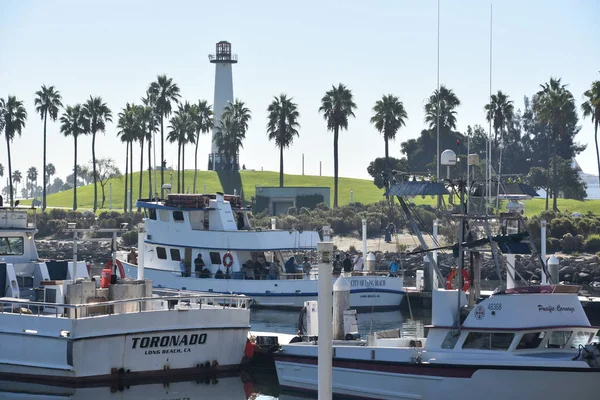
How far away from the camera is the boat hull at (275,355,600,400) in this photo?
21.8 meters

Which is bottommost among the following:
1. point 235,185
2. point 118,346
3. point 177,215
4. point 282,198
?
point 118,346

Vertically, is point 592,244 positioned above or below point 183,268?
above

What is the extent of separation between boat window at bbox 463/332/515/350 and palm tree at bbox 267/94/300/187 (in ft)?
190

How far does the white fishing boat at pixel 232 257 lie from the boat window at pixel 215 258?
40 mm

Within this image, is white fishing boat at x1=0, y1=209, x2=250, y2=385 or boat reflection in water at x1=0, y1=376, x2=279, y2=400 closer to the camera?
boat reflection in water at x1=0, y1=376, x2=279, y2=400

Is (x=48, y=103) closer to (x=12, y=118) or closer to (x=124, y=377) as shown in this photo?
(x=12, y=118)

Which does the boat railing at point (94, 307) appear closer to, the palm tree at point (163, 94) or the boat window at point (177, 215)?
the boat window at point (177, 215)

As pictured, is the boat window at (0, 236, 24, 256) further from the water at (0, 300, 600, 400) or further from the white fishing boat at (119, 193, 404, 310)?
the white fishing boat at (119, 193, 404, 310)

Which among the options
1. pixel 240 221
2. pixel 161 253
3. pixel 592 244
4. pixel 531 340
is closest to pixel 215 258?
pixel 240 221

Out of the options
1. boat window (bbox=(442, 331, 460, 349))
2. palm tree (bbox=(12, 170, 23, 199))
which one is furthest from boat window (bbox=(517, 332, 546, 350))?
palm tree (bbox=(12, 170, 23, 199))

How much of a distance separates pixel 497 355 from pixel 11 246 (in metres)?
16.4

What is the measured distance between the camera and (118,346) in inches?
1027

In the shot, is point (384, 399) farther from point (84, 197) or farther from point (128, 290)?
point (84, 197)

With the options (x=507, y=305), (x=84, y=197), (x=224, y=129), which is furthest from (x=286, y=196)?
(x=507, y=305)
